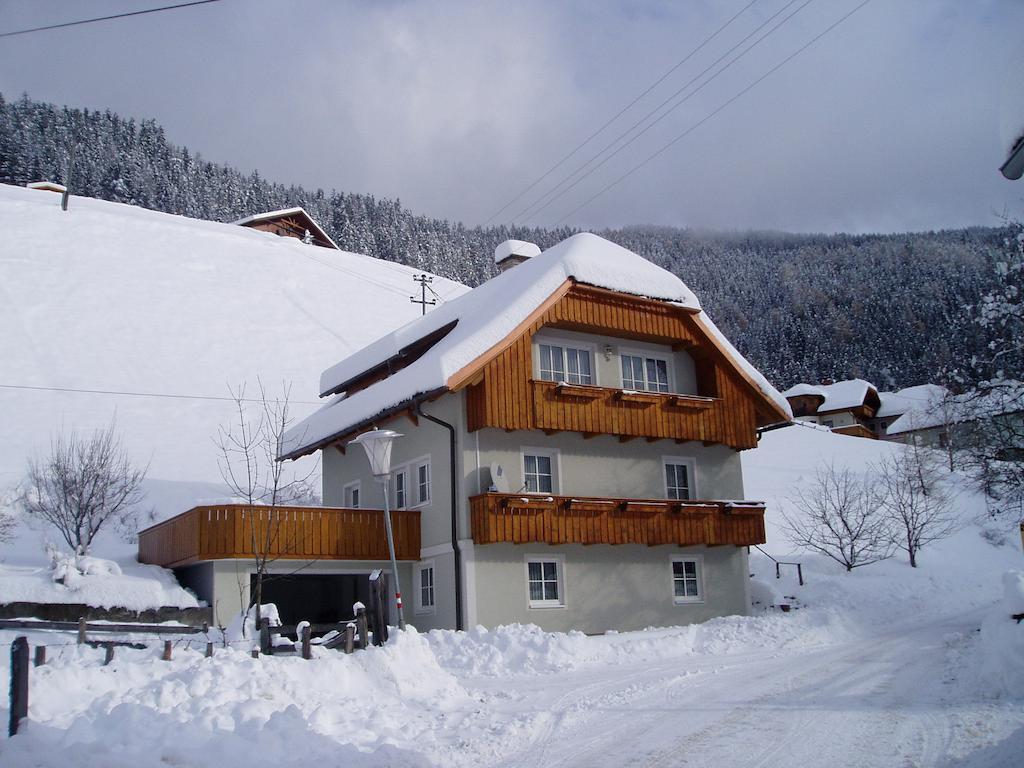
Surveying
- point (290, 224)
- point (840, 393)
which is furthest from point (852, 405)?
point (290, 224)

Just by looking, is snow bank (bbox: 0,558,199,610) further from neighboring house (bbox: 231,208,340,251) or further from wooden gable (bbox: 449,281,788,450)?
neighboring house (bbox: 231,208,340,251)

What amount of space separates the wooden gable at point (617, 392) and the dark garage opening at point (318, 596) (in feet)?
23.6

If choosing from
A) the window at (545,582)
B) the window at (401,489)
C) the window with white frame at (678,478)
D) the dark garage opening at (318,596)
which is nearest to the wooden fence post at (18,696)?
the window at (545,582)

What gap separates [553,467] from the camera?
2317 centimetres

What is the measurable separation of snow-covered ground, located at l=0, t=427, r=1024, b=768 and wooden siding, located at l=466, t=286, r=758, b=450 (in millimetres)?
5459

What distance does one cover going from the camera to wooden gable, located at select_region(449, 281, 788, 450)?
70.8 ft

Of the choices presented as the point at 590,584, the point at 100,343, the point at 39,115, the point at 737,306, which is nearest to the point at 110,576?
the point at 590,584

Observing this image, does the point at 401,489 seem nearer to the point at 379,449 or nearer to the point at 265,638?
the point at 379,449

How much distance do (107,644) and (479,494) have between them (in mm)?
9379

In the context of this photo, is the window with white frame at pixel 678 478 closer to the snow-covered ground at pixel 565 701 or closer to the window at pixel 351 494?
the snow-covered ground at pixel 565 701

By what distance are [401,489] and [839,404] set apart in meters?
76.2

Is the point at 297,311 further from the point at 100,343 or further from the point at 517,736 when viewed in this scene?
the point at 517,736

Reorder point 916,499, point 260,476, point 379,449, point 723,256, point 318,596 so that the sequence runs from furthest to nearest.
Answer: point 723,256 → point 260,476 → point 916,499 → point 318,596 → point 379,449

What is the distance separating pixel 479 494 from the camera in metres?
21.2
